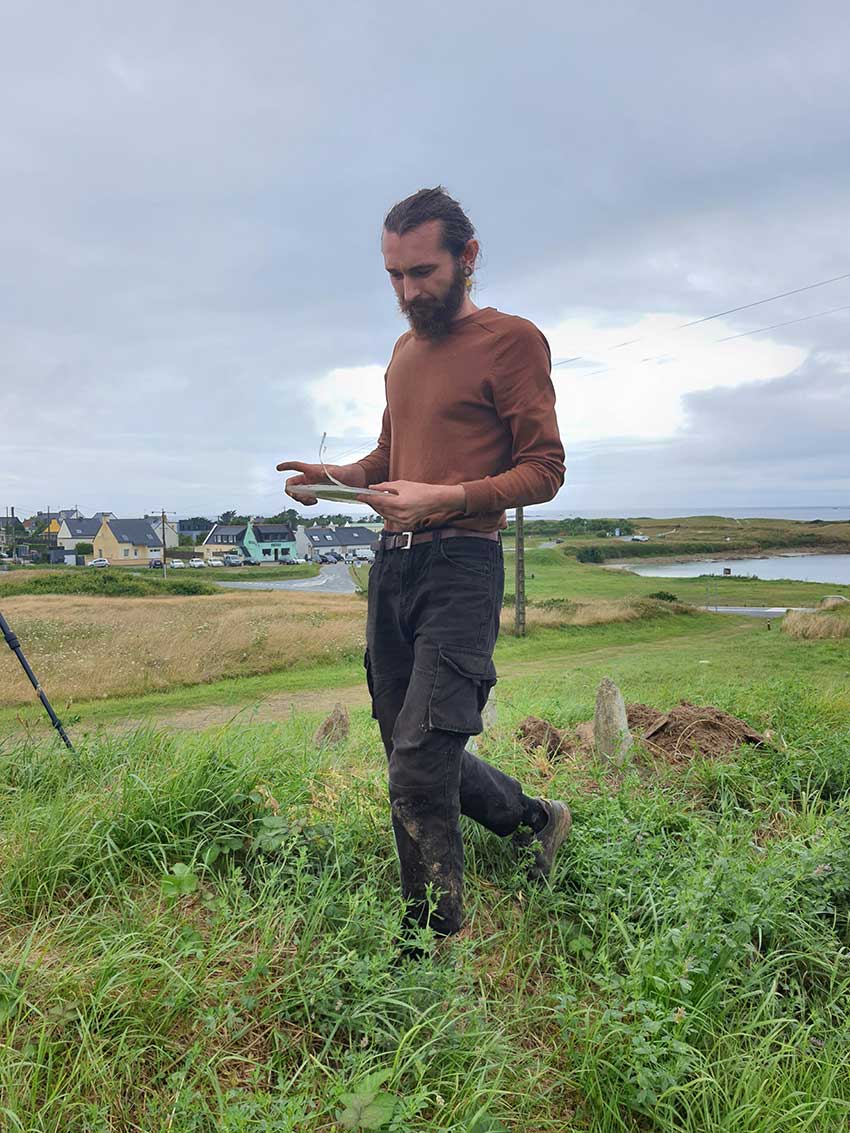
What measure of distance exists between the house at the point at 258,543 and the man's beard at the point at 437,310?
40.1m

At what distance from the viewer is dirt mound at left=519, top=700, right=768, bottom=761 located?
450cm

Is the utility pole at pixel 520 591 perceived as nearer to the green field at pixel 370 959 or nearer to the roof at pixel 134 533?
the green field at pixel 370 959

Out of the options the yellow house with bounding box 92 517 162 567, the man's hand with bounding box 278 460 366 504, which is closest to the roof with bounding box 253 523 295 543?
the yellow house with bounding box 92 517 162 567

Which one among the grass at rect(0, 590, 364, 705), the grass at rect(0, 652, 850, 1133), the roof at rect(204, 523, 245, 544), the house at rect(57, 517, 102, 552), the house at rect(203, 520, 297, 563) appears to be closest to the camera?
the grass at rect(0, 652, 850, 1133)

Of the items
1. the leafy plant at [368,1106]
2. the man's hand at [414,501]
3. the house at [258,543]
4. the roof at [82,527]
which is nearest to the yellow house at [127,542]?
the roof at [82,527]

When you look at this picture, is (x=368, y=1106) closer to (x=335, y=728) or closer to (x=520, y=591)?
(x=335, y=728)

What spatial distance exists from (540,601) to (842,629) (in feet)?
29.1

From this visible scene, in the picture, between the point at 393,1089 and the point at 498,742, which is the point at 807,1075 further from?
the point at 498,742

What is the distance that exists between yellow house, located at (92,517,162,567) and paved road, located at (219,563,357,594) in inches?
201

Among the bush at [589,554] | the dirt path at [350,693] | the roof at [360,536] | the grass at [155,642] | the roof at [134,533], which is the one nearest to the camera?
the roof at [360,536]

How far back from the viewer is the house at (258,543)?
4228 centimetres

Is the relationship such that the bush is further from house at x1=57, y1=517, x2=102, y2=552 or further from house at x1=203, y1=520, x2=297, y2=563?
house at x1=203, y1=520, x2=297, y2=563

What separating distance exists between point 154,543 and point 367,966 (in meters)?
36.0

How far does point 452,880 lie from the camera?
2.35 m
